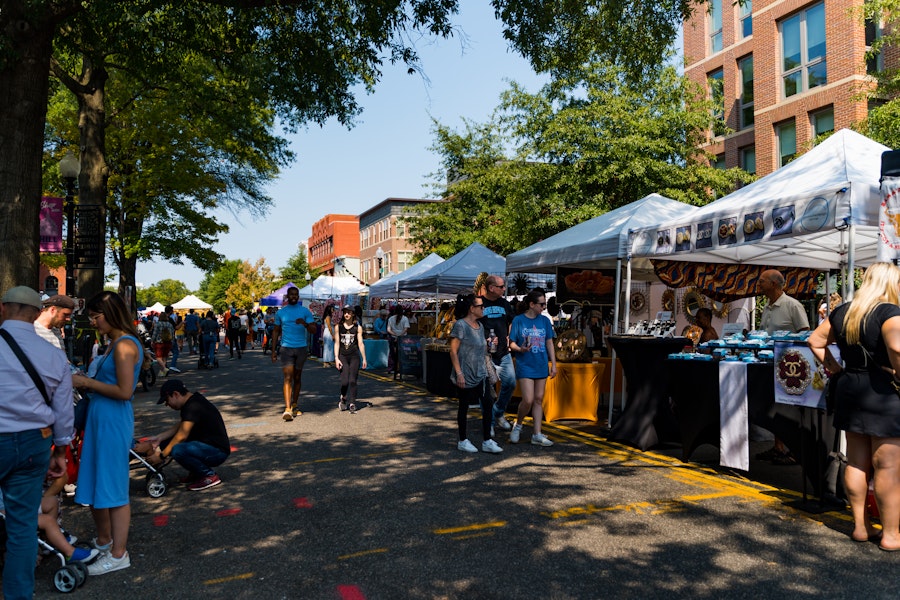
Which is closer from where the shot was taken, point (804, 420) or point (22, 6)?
point (804, 420)

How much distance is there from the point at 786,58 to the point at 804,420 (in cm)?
2289

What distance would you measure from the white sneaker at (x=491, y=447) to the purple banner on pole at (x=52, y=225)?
35.6 feet

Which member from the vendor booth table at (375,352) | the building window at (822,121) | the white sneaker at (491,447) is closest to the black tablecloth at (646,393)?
the white sneaker at (491,447)

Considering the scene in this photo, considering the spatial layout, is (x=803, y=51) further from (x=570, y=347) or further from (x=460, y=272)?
(x=570, y=347)

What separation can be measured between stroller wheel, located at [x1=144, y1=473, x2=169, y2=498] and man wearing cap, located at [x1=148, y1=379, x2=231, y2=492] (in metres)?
0.16

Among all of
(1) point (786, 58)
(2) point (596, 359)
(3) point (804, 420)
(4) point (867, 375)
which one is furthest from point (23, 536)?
(1) point (786, 58)

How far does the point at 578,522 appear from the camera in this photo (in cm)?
511

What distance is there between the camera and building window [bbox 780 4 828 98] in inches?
896

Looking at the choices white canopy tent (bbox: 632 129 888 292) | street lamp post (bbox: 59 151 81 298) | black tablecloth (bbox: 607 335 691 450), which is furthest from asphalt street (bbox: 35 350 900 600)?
street lamp post (bbox: 59 151 81 298)

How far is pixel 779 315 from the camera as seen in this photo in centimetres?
759

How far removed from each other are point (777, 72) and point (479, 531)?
81.2ft

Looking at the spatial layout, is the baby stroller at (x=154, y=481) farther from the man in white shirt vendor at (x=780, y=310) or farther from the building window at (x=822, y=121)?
the building window at (x=822, y=121)

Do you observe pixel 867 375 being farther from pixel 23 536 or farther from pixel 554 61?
pixel 554 61

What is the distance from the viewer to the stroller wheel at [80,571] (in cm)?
393
